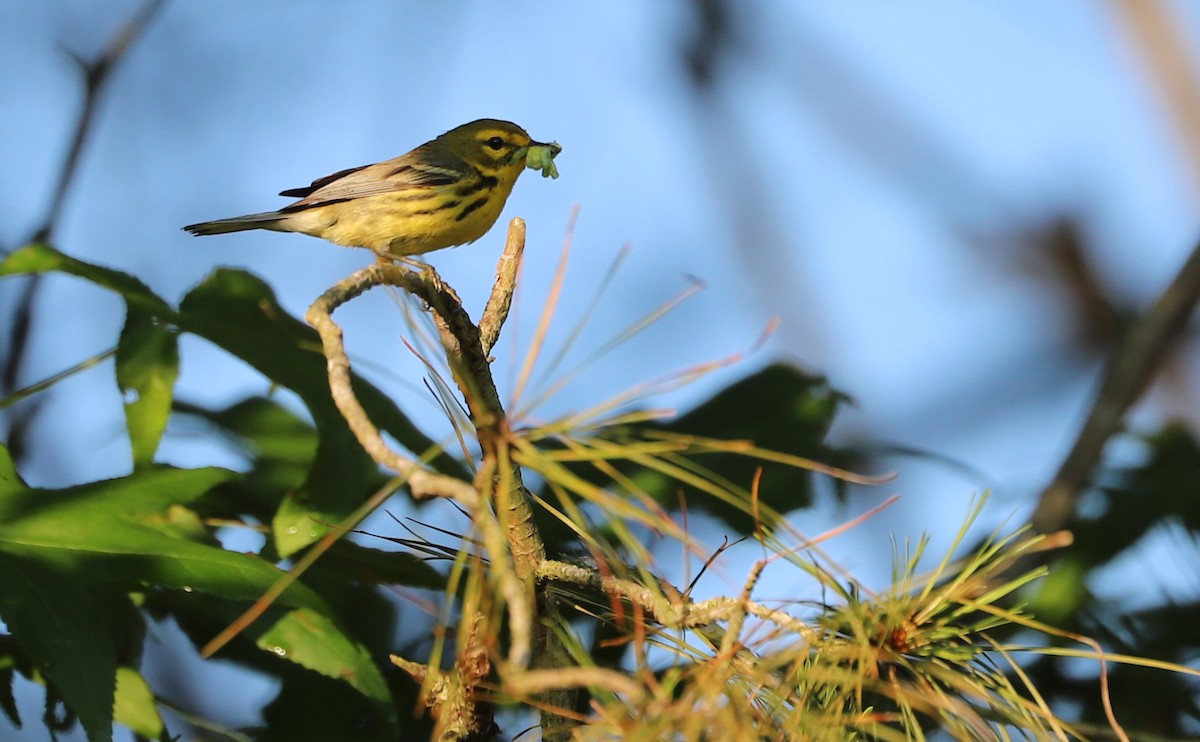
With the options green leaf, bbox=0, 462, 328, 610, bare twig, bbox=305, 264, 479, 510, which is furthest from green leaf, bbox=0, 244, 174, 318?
bare twig, bbox=305, 264, 479, 510

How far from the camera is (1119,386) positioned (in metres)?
3.51

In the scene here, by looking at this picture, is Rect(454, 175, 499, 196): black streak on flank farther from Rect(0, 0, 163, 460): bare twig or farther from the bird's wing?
Rect(0, 0, 163, 460): bare twig

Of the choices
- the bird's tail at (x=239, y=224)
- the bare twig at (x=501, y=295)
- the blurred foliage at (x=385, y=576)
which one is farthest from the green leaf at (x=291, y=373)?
the bird's tail at (x=239, y=224)

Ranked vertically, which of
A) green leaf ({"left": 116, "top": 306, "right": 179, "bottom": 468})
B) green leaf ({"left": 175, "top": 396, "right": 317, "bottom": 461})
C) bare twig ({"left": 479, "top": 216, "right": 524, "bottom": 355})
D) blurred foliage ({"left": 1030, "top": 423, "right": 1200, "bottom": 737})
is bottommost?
blurred foliage ({"left": 1030, "top": 423, "right": 1200, "bottom": 737})

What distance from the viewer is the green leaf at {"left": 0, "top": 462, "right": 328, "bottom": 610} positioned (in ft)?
6.55

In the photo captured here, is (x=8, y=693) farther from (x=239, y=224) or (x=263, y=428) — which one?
(x=239, y=224)

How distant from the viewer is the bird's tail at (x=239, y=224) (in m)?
3.68

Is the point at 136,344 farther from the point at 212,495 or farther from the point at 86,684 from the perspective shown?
the point at 86,684

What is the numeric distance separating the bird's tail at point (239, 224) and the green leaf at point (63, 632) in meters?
1.85

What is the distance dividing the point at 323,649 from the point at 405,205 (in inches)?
81.8

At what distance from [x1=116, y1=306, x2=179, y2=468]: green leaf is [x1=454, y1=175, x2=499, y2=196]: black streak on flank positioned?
174 cm

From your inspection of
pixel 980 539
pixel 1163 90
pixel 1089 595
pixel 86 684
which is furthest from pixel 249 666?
pixel 1163 90

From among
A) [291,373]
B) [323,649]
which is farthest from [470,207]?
[323,649]

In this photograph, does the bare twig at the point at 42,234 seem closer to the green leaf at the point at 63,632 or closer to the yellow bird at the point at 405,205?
the yellow bird at the point at 405,205
